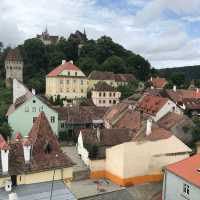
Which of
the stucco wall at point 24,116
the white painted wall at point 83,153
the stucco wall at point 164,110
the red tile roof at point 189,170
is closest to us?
the red tile roof at point 189,170

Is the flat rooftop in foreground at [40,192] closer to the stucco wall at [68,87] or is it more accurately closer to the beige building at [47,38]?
the stucco wall at [68,87]

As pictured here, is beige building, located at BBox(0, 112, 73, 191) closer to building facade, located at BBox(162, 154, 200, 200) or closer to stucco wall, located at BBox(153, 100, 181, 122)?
building facade, located at BBox(162, 154, 200, 200)

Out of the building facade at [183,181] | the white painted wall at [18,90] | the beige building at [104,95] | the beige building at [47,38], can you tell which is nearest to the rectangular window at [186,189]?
the building facade at [183,181]

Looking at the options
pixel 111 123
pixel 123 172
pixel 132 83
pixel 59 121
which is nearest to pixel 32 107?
pixel 59 121

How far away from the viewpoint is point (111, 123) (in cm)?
3991

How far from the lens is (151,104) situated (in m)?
44.1

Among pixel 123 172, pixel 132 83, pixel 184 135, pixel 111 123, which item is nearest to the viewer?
pixel 123 172

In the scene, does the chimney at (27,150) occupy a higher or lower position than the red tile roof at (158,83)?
lower

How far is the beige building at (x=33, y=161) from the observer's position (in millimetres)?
17141

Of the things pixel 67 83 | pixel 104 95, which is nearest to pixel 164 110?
pixel 104 95

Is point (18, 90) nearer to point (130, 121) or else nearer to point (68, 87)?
point (68, 87)

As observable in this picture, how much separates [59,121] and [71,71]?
69.8ft

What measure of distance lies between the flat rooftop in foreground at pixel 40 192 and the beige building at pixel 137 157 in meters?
9.58

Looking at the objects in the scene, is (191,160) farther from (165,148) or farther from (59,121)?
(59,121)
